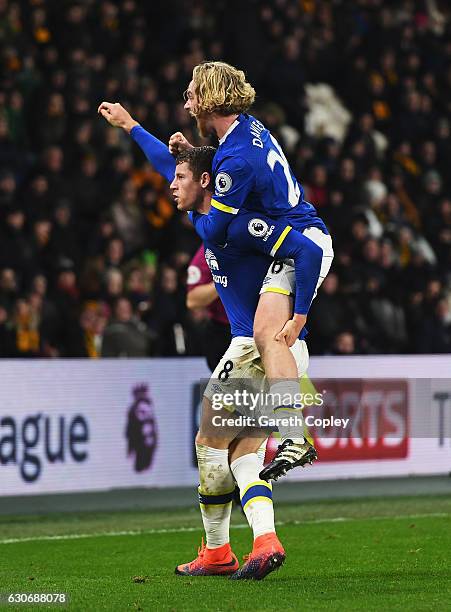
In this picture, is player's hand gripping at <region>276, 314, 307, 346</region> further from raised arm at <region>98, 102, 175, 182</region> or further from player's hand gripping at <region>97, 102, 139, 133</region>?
player's hand gripping at <region>97, 102, 139, 133</region>

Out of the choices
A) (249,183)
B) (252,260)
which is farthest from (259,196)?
(252,260)

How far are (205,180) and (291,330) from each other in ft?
3.11

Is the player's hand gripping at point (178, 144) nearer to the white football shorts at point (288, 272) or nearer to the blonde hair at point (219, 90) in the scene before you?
the blonde hair at point (219, 90)

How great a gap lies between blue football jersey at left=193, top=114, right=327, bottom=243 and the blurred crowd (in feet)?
22.6

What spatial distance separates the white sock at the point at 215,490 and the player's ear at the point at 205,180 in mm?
1315

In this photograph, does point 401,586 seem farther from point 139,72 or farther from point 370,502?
point 139,72

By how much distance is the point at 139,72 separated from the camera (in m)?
18.3

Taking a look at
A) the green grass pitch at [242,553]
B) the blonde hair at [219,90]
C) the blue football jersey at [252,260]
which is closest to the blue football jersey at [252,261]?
the blue football jersey at [252,260]

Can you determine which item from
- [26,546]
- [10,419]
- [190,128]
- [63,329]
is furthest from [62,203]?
[26,546]

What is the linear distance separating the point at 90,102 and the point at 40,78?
2.23ft

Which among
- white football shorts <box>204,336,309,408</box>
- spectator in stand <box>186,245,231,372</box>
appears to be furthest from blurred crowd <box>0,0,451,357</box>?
white football shorts <box>204,336,309,408</box>

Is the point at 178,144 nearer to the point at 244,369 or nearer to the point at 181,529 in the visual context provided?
the point at 244,369

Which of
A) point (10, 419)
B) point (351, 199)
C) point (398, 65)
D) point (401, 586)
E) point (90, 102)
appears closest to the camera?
point (401, 586)

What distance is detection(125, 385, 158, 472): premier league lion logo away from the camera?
12672mm
